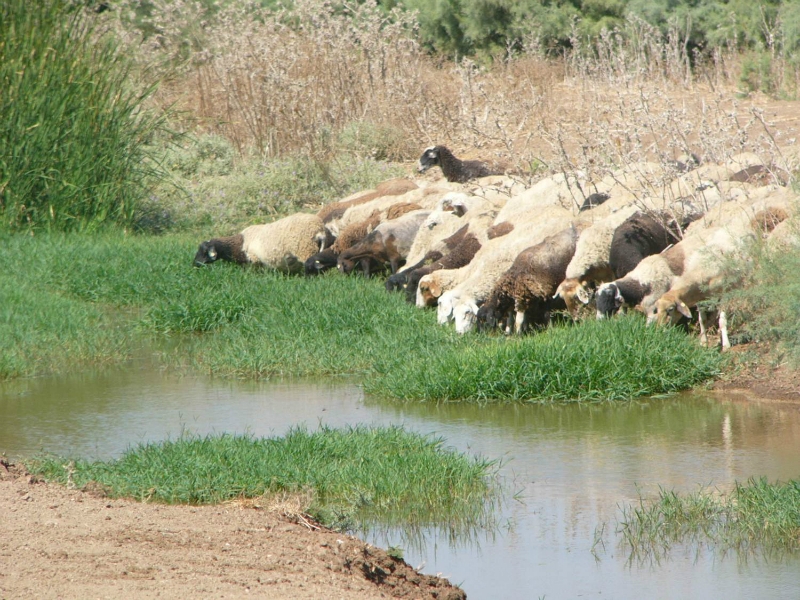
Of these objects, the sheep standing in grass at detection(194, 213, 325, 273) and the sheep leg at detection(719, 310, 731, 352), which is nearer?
the sheep leg at detection(719, 310, 731, 352)

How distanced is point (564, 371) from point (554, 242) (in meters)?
2.56

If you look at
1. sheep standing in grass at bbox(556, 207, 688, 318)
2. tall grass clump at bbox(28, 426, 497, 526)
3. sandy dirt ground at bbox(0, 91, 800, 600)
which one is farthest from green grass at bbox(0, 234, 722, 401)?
sandy dirt ground at bbox(0, 91, 800, 600)

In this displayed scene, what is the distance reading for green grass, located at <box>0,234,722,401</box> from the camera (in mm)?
8031

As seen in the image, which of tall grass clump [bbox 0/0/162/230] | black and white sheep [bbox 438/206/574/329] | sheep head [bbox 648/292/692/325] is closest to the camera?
sheep head [bbox 648/292/692/325]

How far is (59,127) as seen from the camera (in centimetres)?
1493

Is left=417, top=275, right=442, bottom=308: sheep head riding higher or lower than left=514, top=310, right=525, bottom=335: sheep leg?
higher

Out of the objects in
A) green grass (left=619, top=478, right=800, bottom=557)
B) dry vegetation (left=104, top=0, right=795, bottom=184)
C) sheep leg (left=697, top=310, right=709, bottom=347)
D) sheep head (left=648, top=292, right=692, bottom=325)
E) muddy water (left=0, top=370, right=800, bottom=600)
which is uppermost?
dry vegetation (left=104, top=0, right=795, bottom=184)

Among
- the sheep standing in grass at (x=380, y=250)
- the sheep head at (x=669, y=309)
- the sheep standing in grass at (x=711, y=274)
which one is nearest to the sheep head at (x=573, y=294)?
the sheep standing in grass at (x=711, y=274)

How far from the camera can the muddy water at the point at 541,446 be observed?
4605 millimetres

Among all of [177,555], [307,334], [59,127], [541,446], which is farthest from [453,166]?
[177,555]

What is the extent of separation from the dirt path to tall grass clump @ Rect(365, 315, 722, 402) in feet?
10.3

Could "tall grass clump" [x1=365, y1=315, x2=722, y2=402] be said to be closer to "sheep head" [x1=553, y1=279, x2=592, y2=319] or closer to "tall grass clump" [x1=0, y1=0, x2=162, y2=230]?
"sheep head" [x1=553, y1=279, x2=592, y2=319]

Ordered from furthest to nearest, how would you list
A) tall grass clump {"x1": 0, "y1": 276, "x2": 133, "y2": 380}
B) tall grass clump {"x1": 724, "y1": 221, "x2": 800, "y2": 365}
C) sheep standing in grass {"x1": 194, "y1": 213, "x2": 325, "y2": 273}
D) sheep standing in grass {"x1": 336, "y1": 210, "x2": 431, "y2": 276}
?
sheep standing in grass {"x1": 194, "y1": 213, "x2": 325, "y2": 273} → sheep standing in grass {"x1": 336, "y1": 210, "x2": 431, "y2": 276} → tall grass clump {"x1": 0, "y1": 276, "x2": 133, "y2": 380} → tall grass clump {"x1": 724, "y1": 221, "x2": 800, "y2": 365}

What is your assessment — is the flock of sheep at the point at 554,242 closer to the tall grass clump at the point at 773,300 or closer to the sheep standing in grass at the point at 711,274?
the sheep standing in grass at the point at 711,274
